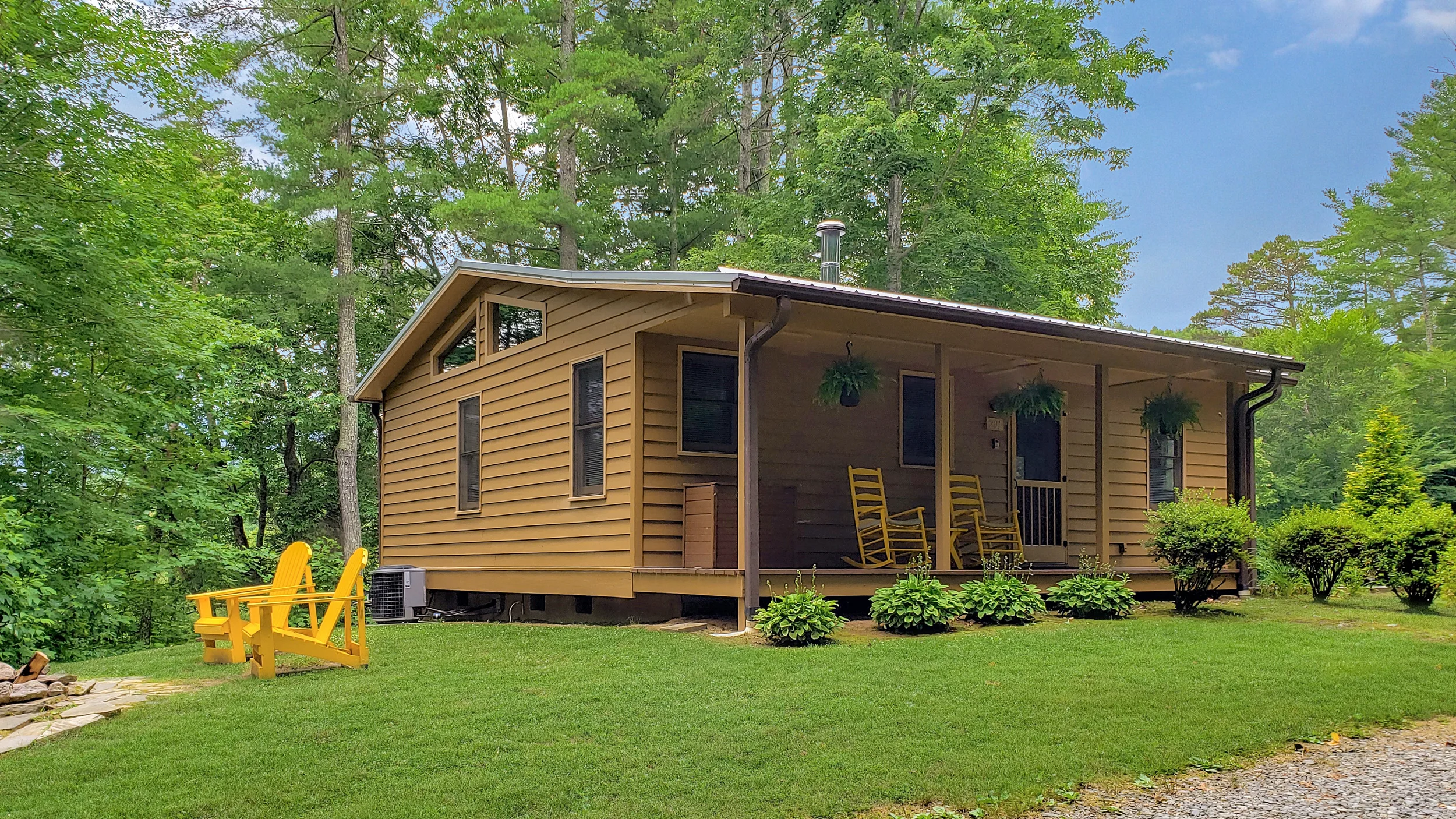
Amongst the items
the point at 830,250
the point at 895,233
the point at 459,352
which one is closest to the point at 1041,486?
the point at 830,250

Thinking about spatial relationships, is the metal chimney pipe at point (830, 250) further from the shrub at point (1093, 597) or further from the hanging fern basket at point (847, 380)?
the shrub at point (1093, 597)

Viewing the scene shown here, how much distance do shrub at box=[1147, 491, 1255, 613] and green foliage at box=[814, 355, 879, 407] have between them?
2.67 metres

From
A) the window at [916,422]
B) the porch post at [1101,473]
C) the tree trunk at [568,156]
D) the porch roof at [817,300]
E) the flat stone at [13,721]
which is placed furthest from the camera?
the tree trunk at [568,156]

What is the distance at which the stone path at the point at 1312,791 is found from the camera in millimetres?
4059

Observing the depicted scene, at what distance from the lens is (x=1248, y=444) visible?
11.1 metres

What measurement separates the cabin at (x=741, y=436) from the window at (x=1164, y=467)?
3cm

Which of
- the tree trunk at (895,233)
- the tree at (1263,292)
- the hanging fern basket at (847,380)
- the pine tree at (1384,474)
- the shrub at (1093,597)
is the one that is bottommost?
the shrub at (1093,597)

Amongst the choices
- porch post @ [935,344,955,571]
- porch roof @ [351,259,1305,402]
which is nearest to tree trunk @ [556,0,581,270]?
porch roof @ [351,259,1305,402]

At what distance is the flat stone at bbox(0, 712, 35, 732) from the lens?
5.54 meters

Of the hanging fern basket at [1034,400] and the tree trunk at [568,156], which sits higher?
the tree trunk at [568,156]

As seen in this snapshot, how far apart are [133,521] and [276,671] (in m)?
8.10

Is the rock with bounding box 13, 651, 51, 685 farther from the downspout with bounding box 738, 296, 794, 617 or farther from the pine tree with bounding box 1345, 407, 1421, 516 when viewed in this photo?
the pine tree with bounding box 1345, 407, 1421, 516

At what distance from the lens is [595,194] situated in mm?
22703

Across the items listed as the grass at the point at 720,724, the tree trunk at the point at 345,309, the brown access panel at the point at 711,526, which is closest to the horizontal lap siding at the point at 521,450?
the brown access panel at the point at 711,526
